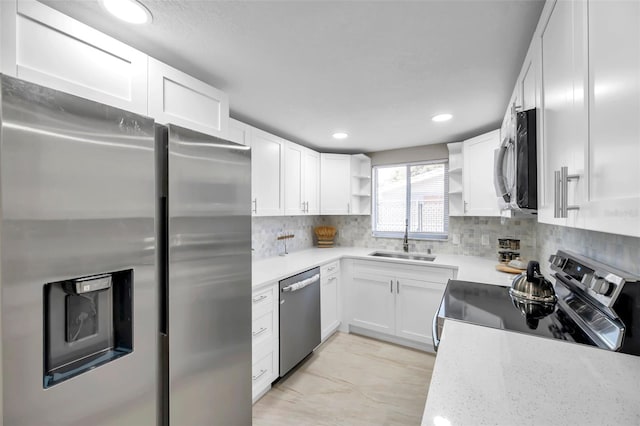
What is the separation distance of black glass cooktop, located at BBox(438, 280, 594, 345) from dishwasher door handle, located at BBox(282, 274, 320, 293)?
3.80 ft

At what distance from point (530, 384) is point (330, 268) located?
2.20m

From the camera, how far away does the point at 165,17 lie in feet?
3.68

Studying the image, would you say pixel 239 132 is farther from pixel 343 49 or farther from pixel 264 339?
pixel 264 339

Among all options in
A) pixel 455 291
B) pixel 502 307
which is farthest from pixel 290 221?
pixel 502 307

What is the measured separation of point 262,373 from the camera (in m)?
1.93

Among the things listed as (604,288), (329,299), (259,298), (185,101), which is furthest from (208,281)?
(329,299)

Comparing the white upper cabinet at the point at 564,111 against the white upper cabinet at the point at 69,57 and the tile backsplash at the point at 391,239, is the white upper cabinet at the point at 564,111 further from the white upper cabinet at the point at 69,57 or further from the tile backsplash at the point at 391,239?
the tile backsplash at the point at 391,239

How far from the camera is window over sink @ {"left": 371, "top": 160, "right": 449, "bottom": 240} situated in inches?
128

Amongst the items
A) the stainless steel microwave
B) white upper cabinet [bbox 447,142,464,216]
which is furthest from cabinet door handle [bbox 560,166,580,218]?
white upper cabinet [bbox 447,142,464,216]

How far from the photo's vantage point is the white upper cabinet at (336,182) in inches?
134

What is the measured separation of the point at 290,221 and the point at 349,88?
1913 mm

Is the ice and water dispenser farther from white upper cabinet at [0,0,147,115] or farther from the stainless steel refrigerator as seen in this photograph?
white upper cabinet at [0,0,147,115]

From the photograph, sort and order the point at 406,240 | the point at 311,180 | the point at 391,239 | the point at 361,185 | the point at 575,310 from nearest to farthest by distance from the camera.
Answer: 1. the point at 575,310
2. the point at 311,180
3. the point at 406,240
4. the point at 391,239
5. the point at 361,185

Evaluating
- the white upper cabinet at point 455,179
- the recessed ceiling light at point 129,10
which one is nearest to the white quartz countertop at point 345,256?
the white upper cabinet at point 455,179
